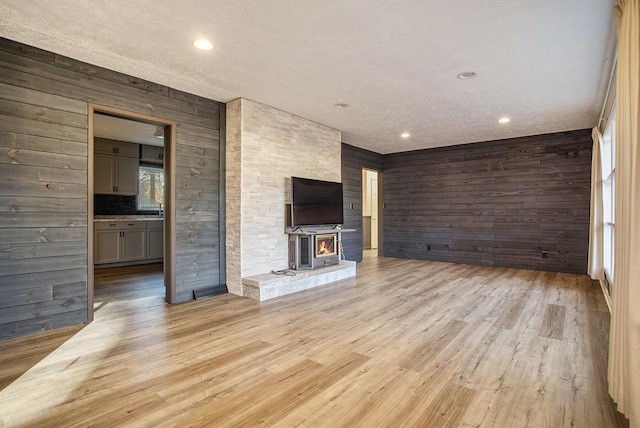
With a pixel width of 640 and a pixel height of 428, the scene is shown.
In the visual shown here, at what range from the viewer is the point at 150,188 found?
7.32 m

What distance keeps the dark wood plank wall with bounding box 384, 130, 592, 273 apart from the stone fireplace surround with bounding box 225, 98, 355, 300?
3.33m

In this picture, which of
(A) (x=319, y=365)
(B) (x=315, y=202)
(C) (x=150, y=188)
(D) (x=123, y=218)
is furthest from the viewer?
(C) (x=150, y=188)

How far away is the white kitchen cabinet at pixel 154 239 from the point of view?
22.1 ft

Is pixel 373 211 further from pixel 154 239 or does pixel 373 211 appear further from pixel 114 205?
pixel 114 205

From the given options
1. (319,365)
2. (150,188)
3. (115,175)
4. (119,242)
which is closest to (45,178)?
(319,365)

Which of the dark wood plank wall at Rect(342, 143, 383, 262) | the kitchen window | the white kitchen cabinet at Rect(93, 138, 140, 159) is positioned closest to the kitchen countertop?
the kitchen window

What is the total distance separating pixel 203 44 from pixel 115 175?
4926mm

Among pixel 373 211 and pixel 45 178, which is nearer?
pixel 45 178

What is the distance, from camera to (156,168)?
288 inches

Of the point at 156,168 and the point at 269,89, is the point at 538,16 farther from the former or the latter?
the point at 156,168

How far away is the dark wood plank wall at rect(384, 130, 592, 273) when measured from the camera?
5898 mm

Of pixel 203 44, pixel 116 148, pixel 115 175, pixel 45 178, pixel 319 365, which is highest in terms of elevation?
pixel 203 44

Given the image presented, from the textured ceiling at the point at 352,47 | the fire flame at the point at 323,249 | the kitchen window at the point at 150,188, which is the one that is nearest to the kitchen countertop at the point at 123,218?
the kitchen window at the point at 150,188

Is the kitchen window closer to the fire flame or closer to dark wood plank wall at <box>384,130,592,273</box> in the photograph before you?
the fire flame
